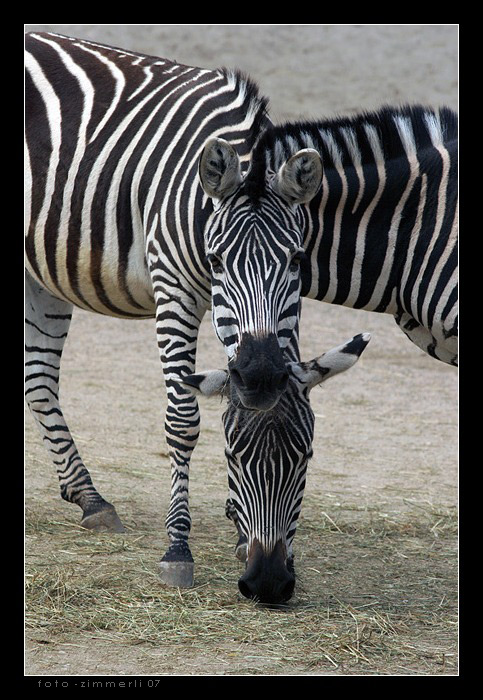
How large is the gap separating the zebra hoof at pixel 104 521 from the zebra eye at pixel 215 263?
2.25 metres

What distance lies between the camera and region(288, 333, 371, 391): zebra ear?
4.62 m

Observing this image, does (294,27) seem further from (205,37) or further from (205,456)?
(205,456)

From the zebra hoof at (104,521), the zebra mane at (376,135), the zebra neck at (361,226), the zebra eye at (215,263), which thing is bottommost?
the zebra hoof at (104,521)

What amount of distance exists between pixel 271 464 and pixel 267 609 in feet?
2.65

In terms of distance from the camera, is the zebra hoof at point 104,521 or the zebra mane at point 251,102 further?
the zebra hoof at point 104,521

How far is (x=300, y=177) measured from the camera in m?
4.75

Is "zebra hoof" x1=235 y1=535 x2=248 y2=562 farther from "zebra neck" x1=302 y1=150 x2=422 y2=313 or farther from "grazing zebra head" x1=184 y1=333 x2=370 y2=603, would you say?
"zebra neck" x1=302 y1=150 x2=422 y2=313

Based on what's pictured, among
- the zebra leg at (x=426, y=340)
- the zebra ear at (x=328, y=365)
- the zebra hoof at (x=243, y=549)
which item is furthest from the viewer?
the zebra leg at (x=426, y=340)

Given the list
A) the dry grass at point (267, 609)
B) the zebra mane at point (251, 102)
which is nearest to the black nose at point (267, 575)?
the dry grass at point (267, 609)

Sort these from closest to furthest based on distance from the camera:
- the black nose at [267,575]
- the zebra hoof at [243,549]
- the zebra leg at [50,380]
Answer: the black nose at [267,575] < the zebra hoof at [243,549] < the zebra leg at [50,380]

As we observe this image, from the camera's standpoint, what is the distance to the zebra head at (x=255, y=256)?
436 centimetres

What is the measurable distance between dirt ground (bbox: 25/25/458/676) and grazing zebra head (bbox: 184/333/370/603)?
0.98 feet

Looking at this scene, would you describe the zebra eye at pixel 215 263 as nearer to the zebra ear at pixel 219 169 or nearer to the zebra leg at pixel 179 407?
the zebra ear at pixel 219 169

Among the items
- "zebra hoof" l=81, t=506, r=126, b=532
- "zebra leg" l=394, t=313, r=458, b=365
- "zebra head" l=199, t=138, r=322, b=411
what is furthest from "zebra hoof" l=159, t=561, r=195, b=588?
"zebra leg" l=394, t=313, r=458, b=365
